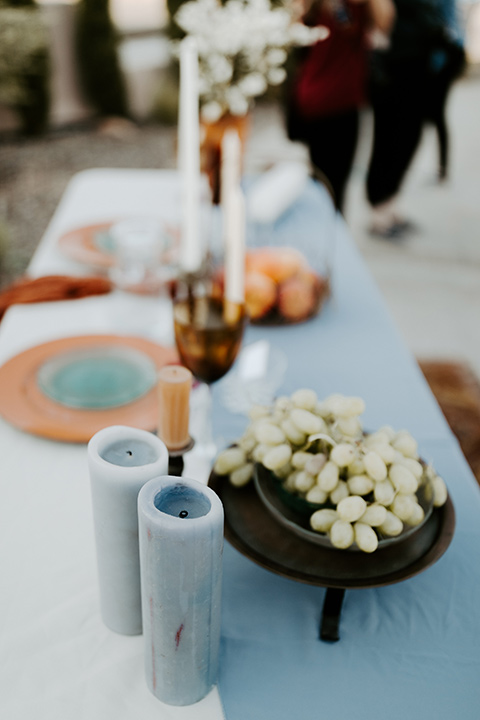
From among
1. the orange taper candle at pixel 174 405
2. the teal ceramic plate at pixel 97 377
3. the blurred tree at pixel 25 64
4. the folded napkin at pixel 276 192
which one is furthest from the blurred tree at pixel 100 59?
the orange taper candle at pixel 174 405

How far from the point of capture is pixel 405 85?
10.2 ft

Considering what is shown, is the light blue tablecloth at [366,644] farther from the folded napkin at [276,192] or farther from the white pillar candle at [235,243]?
the folded napkin at [276,192]

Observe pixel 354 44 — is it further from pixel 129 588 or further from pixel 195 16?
pixel 129 588

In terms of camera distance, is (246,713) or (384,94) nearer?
(246,713)

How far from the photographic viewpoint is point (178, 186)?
1905 mm

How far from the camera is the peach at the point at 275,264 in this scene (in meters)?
1.21

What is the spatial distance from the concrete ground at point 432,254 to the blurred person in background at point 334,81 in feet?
0.90

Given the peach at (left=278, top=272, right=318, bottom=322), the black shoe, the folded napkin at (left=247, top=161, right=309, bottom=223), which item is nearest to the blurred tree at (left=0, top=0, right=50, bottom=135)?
the black shoe

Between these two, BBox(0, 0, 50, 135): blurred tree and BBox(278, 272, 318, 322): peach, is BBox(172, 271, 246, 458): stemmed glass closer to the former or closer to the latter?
BBox(278, 272, 318, 322): peach

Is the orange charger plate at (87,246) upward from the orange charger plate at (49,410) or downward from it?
downward

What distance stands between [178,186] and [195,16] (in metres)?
0.54

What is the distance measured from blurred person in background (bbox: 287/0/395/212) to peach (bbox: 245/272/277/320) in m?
1.36

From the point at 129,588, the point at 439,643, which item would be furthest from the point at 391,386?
the point at 129,588

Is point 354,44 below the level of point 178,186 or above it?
above
